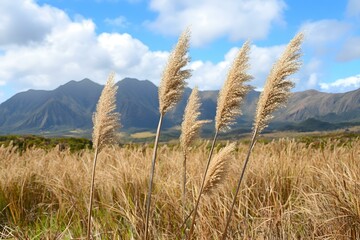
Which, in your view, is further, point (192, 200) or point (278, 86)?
point (192, 200)

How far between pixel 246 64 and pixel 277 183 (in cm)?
406

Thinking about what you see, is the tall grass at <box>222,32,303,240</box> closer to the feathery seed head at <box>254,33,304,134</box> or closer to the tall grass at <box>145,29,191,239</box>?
the feathery seed head at <box>254,33,304,134</box>

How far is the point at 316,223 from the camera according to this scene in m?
4.50

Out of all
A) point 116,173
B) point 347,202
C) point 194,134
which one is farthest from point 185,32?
point 116,173

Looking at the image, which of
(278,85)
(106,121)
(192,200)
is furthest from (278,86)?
(192,200)

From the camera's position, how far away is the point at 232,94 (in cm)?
283

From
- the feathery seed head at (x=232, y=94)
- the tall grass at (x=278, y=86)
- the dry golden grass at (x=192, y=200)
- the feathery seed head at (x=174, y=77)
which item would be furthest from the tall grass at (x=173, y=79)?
the dry golden grass at (x=192, y=200)

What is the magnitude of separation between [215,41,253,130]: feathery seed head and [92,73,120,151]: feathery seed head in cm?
77

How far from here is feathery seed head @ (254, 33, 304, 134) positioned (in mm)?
2807

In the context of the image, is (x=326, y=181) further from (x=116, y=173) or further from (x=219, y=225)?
(x=116, y=173)

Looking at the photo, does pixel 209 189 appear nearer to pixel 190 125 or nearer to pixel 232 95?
pixel 190 125

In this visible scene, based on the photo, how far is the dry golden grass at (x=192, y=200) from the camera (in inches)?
171

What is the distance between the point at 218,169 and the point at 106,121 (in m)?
0.92

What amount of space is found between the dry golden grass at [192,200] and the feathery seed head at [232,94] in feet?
5.12
